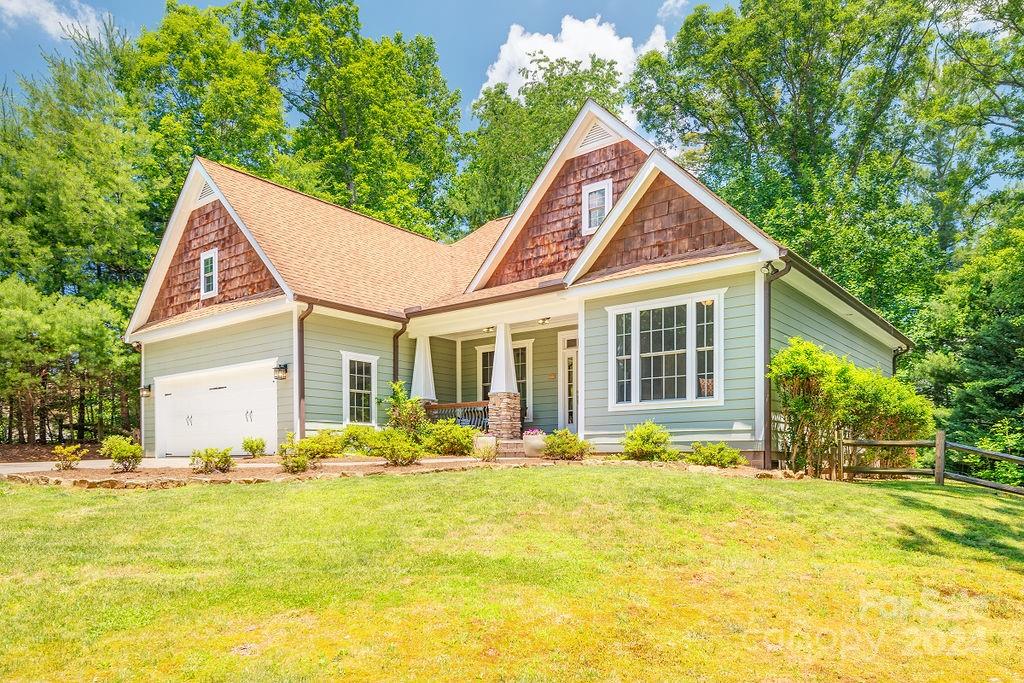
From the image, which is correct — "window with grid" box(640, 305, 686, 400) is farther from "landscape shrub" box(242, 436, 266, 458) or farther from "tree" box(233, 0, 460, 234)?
"tree" box(233, 0, 460, 234)

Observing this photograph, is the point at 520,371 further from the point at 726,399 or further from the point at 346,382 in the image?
the point at 726,399

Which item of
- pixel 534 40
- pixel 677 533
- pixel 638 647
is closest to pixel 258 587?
pixel 638 647

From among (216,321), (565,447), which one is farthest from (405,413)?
Result: (216,321)

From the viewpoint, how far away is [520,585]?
571 centimetres

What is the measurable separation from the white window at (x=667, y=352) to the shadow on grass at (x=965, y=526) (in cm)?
338

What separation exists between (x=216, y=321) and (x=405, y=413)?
5028 mm

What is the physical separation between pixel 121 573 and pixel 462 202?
102 ft

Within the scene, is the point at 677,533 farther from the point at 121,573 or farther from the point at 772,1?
the point at 772,1

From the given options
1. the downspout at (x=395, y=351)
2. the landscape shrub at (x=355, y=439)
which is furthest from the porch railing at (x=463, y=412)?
the landscape shrub at (x=355, y=439)

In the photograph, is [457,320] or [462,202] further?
[462,202]

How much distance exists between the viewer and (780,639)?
16.1 feet

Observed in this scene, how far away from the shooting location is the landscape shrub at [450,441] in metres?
14.1

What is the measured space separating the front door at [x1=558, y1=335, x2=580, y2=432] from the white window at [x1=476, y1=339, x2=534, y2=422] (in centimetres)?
87

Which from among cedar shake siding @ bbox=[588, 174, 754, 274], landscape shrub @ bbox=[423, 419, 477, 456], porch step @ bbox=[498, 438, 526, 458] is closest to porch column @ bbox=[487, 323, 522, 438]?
porch step @ bbox=[498, 438, 526, 458]
